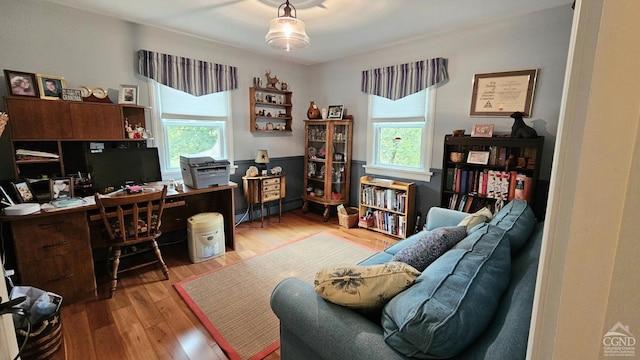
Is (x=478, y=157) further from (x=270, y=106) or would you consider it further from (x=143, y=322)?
(x=143, y=322)

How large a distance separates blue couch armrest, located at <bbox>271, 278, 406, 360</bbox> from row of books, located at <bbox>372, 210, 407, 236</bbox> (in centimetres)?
250

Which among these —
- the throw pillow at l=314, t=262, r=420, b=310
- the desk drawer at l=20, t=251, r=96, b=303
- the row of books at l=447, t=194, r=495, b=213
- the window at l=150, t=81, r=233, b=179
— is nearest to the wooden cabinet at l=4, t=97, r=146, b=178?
the window at l=150, t=81, r=233, b=179

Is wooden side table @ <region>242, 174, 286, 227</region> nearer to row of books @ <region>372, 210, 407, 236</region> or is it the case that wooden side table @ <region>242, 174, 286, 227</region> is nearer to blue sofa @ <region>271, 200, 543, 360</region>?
row of books @ <region>372, 210, 407, 236</region>

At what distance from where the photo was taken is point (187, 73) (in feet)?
10.7

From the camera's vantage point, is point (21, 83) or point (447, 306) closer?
point (447, 306)

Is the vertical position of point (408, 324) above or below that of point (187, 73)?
below

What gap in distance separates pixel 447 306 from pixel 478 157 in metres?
2.44

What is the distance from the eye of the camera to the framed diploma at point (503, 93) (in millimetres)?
2684

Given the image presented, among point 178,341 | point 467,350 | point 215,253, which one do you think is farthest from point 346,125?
point 467,350

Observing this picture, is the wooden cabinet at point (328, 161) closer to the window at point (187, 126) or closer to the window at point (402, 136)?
the window at point (402, 136)

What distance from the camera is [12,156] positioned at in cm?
222

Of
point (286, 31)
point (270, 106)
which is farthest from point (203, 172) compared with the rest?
point (270, 106)

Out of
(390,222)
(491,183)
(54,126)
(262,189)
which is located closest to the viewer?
(54,126)

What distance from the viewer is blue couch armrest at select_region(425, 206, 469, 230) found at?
248 centimetres
